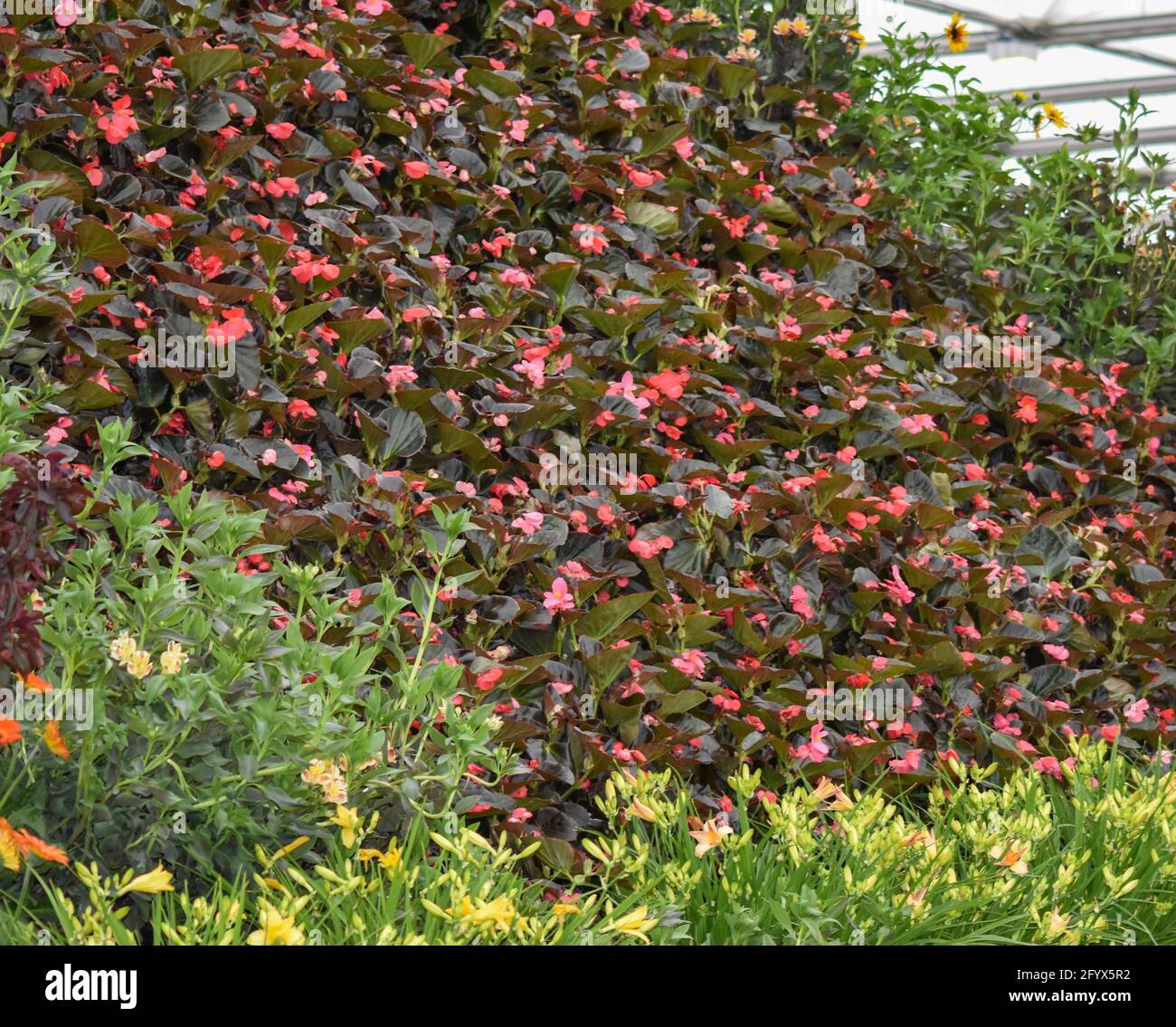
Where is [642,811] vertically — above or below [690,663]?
below

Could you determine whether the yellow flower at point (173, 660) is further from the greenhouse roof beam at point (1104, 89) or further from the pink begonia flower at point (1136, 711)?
the greenhouse roof beam at point (1104, 89)

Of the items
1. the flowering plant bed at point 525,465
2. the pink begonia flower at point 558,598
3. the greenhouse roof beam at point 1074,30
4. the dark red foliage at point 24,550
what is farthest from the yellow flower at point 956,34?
the greenhouse roof beam at point 1074,30

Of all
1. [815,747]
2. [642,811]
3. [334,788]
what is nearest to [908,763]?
[815,747]

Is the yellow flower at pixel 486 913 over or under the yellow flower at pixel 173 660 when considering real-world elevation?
under

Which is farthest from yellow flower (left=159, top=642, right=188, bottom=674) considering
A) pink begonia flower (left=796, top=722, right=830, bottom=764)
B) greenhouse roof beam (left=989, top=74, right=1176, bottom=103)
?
greenhouse roof beam (left=989, top=74, right=1176, bottom=103)

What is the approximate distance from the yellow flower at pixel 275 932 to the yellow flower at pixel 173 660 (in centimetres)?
45

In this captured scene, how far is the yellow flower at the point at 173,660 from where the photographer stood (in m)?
1.90

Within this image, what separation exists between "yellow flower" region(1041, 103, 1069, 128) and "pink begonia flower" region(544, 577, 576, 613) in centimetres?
310

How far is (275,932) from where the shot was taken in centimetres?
152

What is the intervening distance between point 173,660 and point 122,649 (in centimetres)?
8

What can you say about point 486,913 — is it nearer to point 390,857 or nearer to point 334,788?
point 390,857

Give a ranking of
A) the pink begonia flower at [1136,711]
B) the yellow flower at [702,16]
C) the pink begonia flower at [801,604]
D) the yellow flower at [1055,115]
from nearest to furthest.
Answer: the pink begonia flower at [801,604], the pink begonia flower at [1136,711], the yellow flower at [702,16], the yellow flower at [1055,115]

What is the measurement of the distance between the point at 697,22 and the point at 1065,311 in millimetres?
1672
